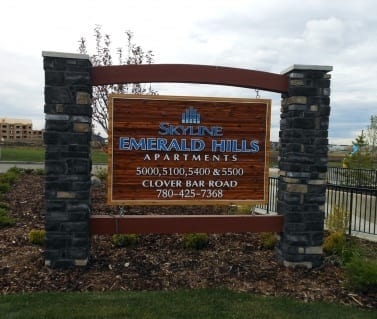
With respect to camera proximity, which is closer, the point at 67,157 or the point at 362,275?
the point at 362,275

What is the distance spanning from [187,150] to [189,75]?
3.74 feet

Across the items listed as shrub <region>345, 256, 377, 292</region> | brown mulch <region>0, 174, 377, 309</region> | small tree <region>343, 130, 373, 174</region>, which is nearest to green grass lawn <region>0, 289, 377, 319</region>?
brown mulch <region>0, 174, 377, 309</region>

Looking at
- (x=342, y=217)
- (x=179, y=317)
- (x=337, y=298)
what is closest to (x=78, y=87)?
(x=179, y=317)

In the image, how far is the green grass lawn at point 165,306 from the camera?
461cm

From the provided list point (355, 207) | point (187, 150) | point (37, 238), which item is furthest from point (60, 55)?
point (355, 207)

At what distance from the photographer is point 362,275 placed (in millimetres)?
5402

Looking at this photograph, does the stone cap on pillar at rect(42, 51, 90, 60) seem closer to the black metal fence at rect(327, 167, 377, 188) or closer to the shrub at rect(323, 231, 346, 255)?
the shrub at rect(323, 231, 346, 255)

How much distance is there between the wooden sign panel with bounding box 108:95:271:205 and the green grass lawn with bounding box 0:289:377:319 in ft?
4.99

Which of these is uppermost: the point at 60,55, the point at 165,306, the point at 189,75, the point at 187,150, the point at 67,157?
the point at 60,55

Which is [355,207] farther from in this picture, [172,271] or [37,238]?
[37,238]

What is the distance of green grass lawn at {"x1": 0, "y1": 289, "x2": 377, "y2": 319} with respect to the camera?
4613 mm

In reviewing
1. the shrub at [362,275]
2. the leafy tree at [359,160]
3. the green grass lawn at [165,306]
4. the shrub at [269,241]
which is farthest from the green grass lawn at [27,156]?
the shrub at [362,275]

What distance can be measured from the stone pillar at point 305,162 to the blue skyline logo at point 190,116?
1.48 metres

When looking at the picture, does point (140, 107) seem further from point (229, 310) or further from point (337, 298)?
point (337, 298)
